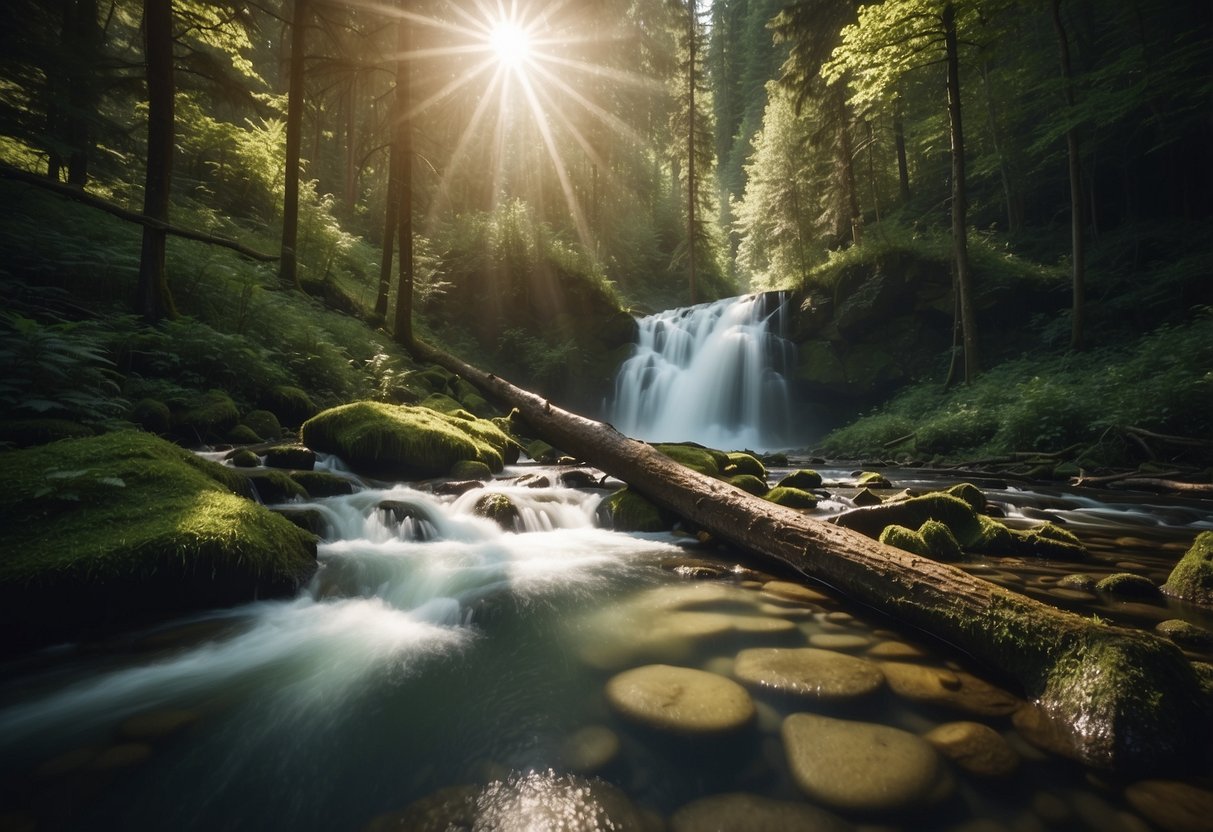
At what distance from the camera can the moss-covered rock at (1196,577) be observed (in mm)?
3510

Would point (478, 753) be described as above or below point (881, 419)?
below

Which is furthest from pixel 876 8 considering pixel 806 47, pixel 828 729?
pixel 828 729

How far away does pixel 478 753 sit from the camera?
7.04 ft

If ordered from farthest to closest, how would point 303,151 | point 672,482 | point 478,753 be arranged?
point 303,151 < point 672,482 < point 478,753

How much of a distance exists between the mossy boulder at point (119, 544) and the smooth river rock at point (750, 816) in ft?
10.6

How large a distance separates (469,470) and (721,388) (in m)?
13.4

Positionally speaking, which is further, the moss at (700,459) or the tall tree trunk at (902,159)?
the tall tree trunk at (902,159)

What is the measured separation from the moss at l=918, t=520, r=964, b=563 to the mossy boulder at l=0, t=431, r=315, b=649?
5275mm

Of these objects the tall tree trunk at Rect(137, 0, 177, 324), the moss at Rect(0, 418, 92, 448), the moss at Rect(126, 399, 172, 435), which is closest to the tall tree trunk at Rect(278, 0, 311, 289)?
the tall tree trunk at Rect(137, 0, 177, 324)

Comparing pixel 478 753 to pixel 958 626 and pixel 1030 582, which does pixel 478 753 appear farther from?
pixel 1030 582

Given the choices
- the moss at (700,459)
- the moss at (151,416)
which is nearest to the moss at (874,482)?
the moss at (700,459)

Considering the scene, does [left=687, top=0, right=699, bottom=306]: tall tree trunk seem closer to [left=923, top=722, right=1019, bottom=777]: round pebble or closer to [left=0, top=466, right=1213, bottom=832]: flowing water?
[left=0, top=466, right=1213, bottom=832]: flowing water

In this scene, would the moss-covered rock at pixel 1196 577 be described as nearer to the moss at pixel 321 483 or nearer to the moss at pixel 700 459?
the moss at pixel 700 459

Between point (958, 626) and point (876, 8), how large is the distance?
13.9m
